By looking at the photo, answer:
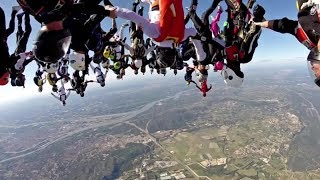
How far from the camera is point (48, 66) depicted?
292 inches

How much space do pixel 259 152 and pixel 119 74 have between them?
84.3 meters

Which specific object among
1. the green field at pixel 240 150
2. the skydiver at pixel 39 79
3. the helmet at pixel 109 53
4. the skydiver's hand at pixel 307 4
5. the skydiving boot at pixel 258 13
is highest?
the skydiving boot at pixel 258 13

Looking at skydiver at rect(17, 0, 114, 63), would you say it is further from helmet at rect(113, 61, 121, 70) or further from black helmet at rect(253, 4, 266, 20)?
helmet at rect(113, 61, 121, 70)

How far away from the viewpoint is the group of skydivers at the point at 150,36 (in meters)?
3.75

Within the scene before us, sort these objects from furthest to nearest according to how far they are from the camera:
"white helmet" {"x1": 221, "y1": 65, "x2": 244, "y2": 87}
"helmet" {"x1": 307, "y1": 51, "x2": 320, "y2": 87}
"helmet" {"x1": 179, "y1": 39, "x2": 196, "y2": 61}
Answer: "helmet" {"x1": 179, "y1": 39, "x2": 196, "y2": 61} → "white helmet" {"x1": 221, "y1": 65, "x2": 244, "y2": 87} → "helmet" {"x1": 307, "y1": 51, "x2": 320, "y2": 87}

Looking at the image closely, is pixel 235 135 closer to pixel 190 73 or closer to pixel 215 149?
pixel 215 149

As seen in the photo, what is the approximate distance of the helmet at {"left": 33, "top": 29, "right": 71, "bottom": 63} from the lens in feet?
12.0

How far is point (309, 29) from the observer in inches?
158

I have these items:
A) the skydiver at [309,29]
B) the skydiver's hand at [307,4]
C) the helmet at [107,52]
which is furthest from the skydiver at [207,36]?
the skydiver's hand at [307,4]

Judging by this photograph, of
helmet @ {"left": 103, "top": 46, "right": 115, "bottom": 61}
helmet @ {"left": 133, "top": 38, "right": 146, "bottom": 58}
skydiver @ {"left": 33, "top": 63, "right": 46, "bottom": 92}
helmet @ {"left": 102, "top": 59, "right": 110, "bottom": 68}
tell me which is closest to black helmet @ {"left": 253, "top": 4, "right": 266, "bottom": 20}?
helmet @ {"left": 133, "top": 38, "right": 146, "bottom": 58}

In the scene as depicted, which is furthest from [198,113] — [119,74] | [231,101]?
[119,74]

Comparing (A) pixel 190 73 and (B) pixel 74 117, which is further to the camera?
(B) pixel 74 117

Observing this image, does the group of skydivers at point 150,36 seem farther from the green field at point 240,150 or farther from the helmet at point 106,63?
the green field at point 240,150

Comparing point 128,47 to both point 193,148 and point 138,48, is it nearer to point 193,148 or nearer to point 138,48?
point 138,48
